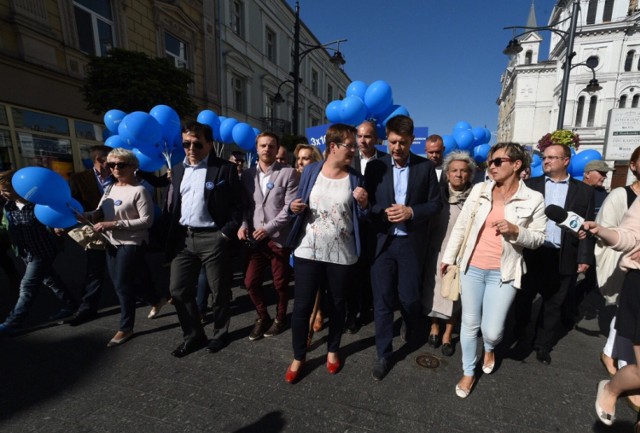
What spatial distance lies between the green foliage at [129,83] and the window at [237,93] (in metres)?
10.4

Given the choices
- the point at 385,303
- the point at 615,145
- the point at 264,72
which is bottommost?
the point at 385,303

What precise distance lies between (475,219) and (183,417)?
2.63 m

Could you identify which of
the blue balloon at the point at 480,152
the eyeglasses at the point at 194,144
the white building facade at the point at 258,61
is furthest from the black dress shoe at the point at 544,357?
the white building facade at the point at 258,61

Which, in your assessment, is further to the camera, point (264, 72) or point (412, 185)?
point (264, 72)

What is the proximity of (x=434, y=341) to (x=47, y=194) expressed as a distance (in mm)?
3981

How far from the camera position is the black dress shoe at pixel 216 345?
9.48 ft

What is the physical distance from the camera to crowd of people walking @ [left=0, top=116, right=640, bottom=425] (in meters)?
2.25

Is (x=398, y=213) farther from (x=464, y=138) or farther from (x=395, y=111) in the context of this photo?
(x=464, y=138)

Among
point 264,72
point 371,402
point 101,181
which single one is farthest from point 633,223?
point 264,72

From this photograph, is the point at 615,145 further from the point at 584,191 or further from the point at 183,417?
the point at 183,417

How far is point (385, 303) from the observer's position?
2.49m

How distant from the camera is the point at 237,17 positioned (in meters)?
17.5

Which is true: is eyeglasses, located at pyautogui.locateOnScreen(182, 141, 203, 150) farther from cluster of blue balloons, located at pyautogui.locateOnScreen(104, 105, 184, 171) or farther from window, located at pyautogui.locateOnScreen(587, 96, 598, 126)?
window, located at pyautogui.locateOnScreen(587, 96, 598, 126)

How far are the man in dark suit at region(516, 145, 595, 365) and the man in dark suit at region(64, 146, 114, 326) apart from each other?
15.0 feet
